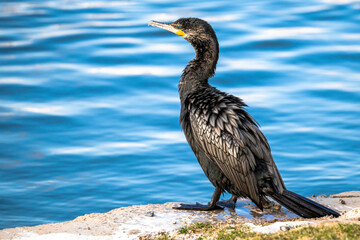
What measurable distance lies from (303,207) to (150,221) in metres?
1.48

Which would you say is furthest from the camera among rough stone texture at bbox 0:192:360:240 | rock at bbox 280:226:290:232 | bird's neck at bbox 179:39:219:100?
bird's neck at bbox 179:39:219:100

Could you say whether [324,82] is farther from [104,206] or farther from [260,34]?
[104,206]

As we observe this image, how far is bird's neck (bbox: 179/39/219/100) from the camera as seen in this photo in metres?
6.85

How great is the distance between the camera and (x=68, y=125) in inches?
415

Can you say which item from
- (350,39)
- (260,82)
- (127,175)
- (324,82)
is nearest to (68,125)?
(127,175)

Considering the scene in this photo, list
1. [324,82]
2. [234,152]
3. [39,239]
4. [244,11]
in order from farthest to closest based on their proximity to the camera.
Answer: [244,11] < [324,82] < [234,152] < [39,239]

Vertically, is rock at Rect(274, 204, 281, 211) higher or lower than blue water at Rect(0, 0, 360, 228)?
lower

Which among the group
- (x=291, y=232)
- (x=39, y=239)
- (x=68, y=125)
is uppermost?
(x=68, y=125)

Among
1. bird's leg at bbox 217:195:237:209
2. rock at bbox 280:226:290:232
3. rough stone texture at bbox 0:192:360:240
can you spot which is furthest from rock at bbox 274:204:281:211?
rock at bbox 280:226:290:232

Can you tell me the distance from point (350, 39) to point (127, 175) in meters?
6.97

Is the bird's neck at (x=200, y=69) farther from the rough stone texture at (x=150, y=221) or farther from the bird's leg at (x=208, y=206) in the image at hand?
the rough stone texture at (x=150, y=221)

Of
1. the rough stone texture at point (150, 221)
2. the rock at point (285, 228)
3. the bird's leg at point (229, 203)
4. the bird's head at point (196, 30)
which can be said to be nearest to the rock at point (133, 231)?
the rough stone texture at point (150, 221)

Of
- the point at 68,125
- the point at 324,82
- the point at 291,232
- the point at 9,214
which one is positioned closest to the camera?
the point at 291,232

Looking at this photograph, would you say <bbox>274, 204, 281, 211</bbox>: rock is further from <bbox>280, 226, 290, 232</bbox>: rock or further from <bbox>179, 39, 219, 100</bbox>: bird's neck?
<bbox>179, 39, 219, 100</bbox>: bird's neck
